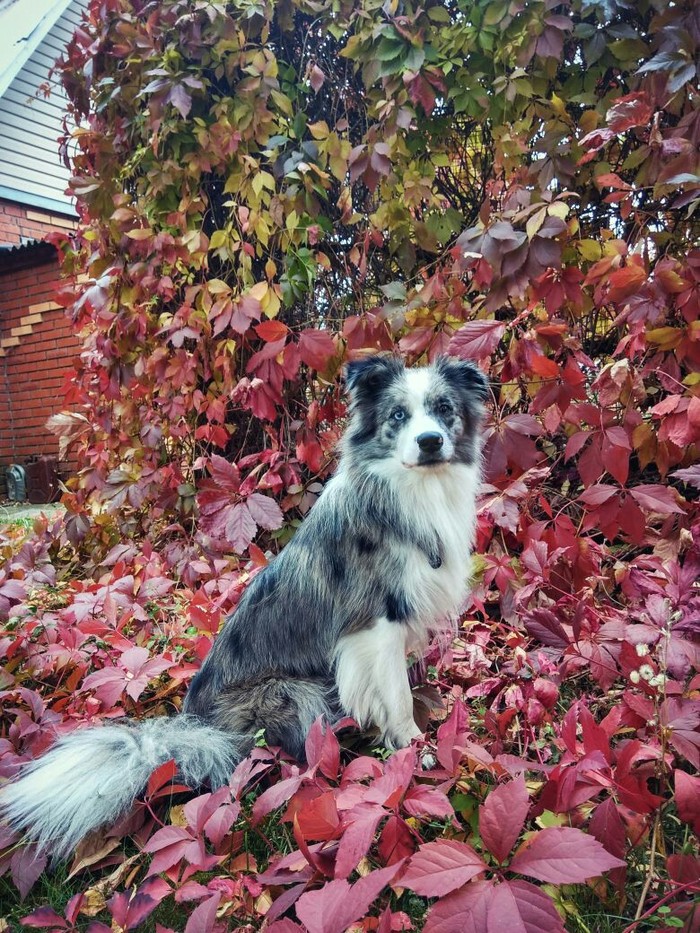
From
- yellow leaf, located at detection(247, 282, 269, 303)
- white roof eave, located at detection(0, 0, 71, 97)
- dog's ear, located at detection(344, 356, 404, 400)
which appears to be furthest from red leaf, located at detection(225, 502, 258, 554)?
white roof eave, located at detection(0, 0, 71, 97)

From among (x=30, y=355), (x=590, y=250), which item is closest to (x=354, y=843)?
(x=590, y=250)

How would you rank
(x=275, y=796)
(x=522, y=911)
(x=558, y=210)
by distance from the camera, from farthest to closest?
(x=558, y=210)
(x=275, y=796)
(x=522, y=911)

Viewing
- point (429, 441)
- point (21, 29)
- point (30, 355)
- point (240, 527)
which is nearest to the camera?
point (429, 441)

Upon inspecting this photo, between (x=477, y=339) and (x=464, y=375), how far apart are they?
0.14m

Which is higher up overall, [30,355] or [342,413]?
[30,355]

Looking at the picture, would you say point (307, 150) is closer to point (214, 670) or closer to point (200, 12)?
point (200, 12)

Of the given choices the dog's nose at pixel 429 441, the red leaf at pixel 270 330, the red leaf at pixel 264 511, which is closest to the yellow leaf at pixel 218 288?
the red leaf at pixel 270 330

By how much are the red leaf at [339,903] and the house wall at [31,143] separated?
10.9m

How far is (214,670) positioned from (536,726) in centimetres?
108

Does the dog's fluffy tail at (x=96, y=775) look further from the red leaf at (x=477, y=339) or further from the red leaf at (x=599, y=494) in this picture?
the red leaf at (x=477, y=339)

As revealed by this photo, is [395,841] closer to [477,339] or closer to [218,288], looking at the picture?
[477,339]

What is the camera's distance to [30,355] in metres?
9.05

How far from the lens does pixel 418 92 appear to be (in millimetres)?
2811

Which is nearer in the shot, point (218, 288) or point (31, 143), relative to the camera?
point (218, 288)
